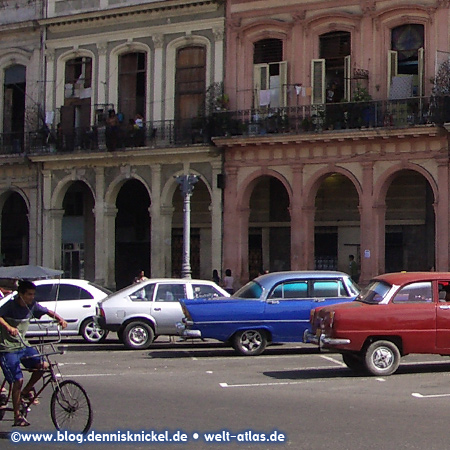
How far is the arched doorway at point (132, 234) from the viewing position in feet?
122

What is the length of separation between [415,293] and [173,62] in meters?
20.0

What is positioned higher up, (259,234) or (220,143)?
(220,143)

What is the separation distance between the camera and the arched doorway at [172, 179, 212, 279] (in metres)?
35.3

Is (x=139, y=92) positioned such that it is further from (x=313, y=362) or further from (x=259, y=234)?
(x=313, y=362)

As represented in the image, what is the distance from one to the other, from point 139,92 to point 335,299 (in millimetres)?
17553

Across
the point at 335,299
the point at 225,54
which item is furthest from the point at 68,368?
the point at 225,54

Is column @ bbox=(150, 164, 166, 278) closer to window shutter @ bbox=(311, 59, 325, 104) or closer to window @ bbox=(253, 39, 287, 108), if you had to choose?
window @ bbox=(253, 39, 287, 108)

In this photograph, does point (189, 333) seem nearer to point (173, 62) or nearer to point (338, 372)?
point (338, 372)

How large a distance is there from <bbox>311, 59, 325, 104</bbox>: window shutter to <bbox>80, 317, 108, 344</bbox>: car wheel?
39.7 feet

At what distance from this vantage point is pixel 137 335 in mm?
21281

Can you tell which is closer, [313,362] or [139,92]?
[313,362]

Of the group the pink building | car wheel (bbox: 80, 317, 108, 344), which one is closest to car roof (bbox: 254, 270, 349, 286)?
car wheel (bbox: 80, 317, 108, 344)

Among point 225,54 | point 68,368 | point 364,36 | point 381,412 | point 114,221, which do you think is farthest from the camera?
point 114,221

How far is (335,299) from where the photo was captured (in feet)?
64.8
